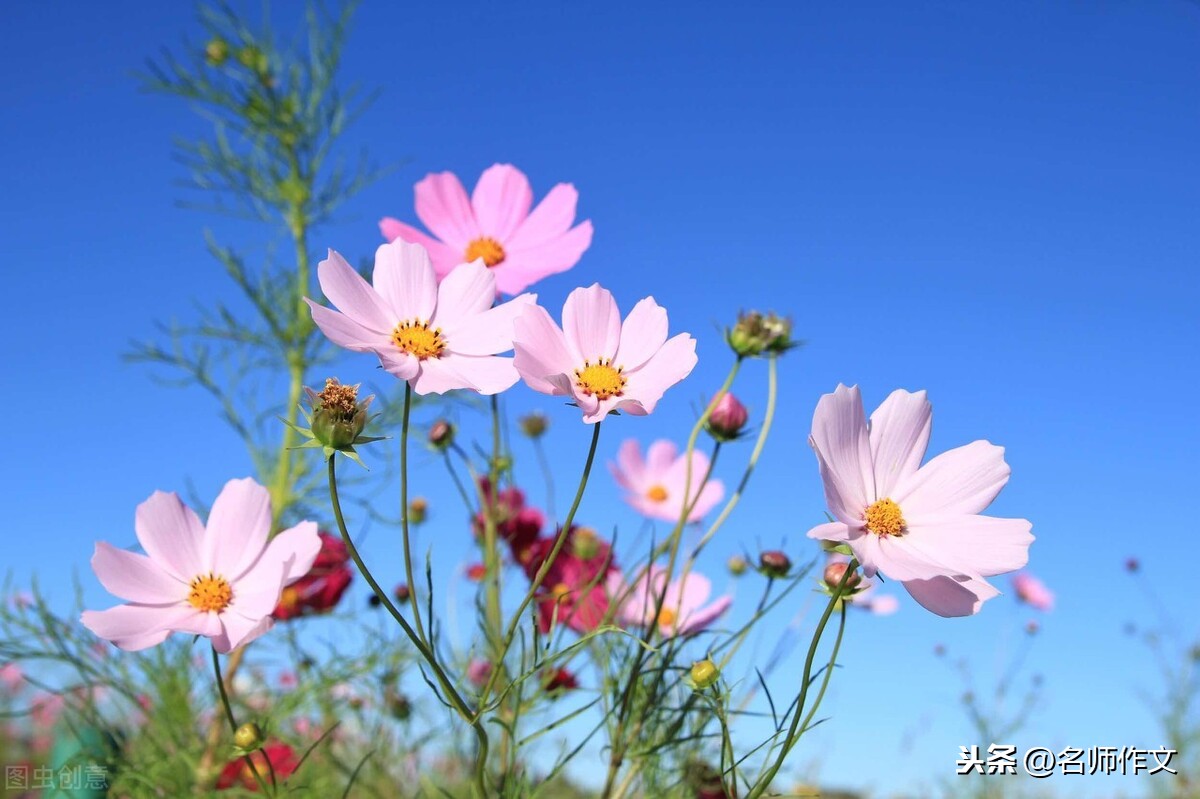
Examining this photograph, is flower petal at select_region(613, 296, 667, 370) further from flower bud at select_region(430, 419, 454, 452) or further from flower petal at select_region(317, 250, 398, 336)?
flower bud at select_region(430, 419, 454, 452)

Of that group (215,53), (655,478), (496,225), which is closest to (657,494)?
(655,478)

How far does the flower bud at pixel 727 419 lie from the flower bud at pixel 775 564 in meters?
0.11

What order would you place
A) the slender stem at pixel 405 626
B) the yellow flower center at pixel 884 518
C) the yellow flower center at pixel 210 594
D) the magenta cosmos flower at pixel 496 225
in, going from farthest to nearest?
the magenta cosmos flower at pixel 496 225 → the yellow flower center at pixel 210 594 → the yellow flower center at pixel 884 518 → the slender stem at pixel 405 626

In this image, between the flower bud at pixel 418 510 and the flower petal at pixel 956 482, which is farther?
the flower bud at pixel 418 510

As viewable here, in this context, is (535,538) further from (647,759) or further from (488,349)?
(488,349)

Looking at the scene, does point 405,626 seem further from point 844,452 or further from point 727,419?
point 727,419

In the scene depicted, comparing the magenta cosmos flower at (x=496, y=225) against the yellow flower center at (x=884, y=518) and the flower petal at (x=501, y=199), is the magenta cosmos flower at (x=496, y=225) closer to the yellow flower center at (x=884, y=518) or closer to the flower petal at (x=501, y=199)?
the flower petal at (x=501, y=199)

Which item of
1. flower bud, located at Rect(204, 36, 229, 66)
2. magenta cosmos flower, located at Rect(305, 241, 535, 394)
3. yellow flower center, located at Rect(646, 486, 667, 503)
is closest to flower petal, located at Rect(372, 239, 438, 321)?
magenta cosmos flower, located at Rect(305, 241, 535, 394)

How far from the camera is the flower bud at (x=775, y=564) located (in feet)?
2.84

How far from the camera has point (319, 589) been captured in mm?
1414

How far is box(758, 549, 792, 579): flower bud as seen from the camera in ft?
2.84

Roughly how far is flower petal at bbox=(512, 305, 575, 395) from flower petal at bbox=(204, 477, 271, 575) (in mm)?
263

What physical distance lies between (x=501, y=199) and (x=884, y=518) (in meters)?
0.49

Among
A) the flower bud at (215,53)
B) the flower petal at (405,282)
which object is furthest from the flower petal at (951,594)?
the flower bud at (215,53)
